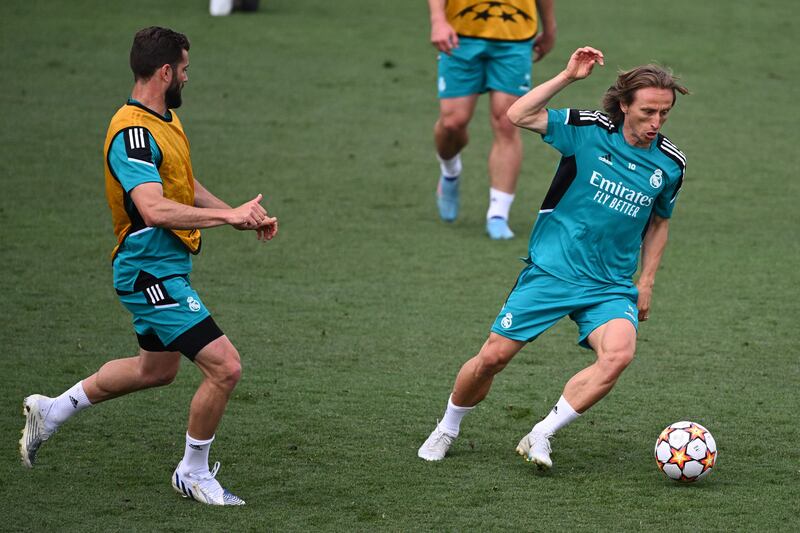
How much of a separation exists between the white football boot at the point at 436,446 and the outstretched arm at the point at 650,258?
101 centimetres

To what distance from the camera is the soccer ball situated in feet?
16.4

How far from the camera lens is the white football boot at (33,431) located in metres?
5.11

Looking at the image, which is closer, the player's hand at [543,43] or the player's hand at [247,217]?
the player's hand at [247,217]

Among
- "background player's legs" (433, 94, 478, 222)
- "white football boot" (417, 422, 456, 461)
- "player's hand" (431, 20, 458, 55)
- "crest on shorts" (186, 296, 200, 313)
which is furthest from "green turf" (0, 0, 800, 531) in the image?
"player's hand" (431, 20, 458, 55)

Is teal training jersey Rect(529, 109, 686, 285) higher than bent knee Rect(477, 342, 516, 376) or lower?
higher

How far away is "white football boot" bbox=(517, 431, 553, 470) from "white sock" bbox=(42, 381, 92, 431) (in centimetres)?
186

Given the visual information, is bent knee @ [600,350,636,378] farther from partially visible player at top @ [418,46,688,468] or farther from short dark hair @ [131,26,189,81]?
short dark hair @ [131,26,189,81]

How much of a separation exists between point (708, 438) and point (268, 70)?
9.52 m

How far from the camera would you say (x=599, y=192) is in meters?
5.20

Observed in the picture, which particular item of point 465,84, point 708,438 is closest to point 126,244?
point 708,438

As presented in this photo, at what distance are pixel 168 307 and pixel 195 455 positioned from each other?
598 millimetres

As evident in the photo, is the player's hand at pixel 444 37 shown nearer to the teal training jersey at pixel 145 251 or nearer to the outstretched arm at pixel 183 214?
the teal training jersey at pixel 145 251

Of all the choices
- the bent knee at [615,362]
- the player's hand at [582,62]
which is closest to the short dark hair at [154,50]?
the player's hand at [582,62]

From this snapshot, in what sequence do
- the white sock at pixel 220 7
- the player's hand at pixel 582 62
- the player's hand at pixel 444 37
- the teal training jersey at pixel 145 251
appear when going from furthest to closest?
the white sock at pixel 220 7 < the player's hand at pixel 444 37 < the player's hand at pixel 582 62 < the teal training jersey at pixel 145 251
